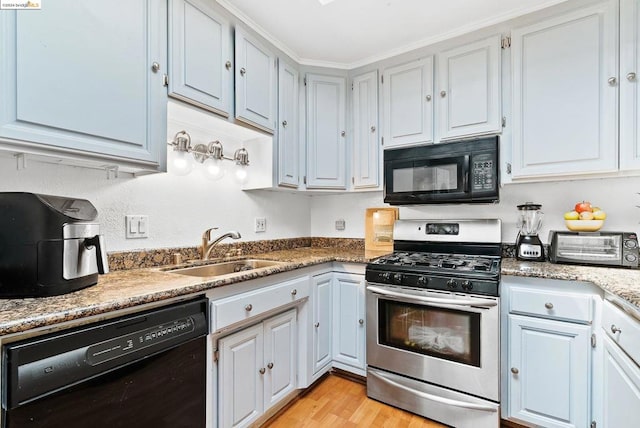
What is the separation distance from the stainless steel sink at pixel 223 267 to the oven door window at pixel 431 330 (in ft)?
2.60

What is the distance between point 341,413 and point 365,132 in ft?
6.53

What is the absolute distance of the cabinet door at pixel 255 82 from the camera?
1851mm

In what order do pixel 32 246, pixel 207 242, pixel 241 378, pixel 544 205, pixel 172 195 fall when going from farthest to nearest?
pixel 544 205 → pixel 207 242 → pixel 172 195 → pixel 241 378 → pixel 32 246

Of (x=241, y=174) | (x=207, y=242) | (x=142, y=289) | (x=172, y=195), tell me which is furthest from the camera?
(x=241, y=174)

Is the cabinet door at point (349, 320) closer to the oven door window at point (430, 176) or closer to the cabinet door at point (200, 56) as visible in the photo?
the oven door window at point (430, 176)

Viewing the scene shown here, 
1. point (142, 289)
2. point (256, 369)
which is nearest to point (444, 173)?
point (256, 369)

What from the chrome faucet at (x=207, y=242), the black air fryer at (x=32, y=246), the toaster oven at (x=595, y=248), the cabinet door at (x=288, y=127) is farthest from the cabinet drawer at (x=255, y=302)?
the toaster oven at (x=595, y=248)

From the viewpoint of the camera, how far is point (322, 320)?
6.90 ft

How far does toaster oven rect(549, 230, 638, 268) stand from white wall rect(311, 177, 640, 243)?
26cm

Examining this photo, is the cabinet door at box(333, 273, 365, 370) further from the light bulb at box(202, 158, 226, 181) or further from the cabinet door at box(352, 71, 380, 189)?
the light bulb at box(202, 158, 226, 181)

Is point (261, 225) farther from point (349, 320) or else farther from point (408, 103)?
point (408, 103)

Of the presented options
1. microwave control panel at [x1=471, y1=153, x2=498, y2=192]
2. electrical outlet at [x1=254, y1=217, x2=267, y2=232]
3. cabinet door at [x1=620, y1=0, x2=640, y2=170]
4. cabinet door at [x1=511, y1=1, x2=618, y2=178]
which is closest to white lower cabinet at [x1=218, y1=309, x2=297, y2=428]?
electrical outlet at [x1=254, y1=217, x2=267, y2=232]

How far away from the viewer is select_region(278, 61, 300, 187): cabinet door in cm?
220

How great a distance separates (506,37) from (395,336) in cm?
203
